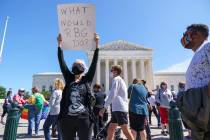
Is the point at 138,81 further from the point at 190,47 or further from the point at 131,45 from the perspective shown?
the point at 131,45

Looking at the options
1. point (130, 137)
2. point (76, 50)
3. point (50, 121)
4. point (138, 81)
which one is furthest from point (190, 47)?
point (50, 121)

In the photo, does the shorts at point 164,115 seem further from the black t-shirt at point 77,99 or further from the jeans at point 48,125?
the black t-shirt at point 77,99

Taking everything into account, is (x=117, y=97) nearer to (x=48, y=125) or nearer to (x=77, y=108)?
(x=48, y=125)

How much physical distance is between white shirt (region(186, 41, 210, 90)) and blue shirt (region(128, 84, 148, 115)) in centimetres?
392

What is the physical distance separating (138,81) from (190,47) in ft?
14.9

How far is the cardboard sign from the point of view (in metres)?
4.34

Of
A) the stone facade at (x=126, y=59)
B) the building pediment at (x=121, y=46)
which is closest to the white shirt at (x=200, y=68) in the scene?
the stone facade at (x=126, y=59)

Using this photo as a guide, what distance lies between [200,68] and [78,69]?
1827mm

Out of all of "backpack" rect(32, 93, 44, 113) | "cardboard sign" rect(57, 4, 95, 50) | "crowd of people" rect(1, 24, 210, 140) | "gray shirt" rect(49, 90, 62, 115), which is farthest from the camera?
"backpack" rect(32, 93, 44, 113)

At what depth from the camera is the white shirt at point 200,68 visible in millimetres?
2547

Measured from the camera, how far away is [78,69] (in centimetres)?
385

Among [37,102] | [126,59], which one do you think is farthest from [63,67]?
[126,59]

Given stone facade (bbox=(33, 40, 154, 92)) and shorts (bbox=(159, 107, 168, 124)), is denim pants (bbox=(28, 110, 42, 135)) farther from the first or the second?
stone facade (bbox=(33, 40, 154, 92))

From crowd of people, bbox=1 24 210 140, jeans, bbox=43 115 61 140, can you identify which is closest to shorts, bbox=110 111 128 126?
crowd of people, bbox=1 24 210 140
